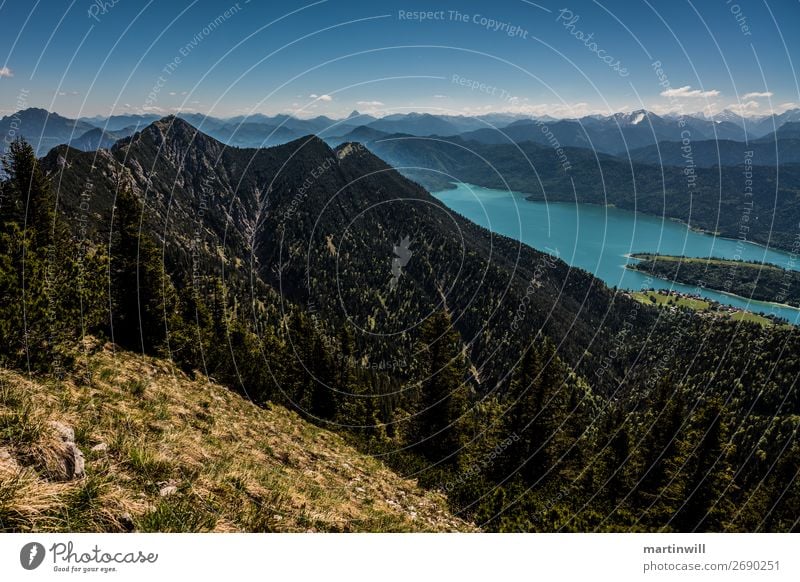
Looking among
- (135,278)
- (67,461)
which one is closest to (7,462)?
(67,461)

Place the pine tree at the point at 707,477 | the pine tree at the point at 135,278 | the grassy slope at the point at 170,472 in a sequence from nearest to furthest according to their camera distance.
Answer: the grassy slope at the point at 170,472 → the pine tree at the point at 135,278 → the pine tree at the point at 707,477

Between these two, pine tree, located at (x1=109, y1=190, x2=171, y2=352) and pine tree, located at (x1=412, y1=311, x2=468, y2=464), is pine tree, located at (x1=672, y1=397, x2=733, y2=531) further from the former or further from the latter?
pine tree, located at (x1=109, y1=190, x2=171, y2=352)

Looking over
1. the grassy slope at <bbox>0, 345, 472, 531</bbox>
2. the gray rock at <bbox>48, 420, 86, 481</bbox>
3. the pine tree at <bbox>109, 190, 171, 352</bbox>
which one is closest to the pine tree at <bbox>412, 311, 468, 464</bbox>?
the grassy slope at <bbox>0, 345, 472, 531</bbox>

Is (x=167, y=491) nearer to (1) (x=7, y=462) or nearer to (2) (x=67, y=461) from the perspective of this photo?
(2) (x=67, y=461)

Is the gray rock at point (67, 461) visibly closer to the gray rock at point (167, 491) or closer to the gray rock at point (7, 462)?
the gray rock at point (7, 462)

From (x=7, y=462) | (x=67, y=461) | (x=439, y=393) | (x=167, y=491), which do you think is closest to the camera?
(x=7, y=462)

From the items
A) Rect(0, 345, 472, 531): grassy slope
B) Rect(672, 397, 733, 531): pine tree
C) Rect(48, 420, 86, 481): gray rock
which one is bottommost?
Rect(672, 397, 733, 531): pine tree

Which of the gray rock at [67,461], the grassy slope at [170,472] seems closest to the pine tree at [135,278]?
the grassy slope at [170,472]

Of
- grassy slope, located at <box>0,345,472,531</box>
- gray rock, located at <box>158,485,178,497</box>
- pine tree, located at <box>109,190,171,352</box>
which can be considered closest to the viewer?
grassy slope, located at <box>0,345,472,531</box>
